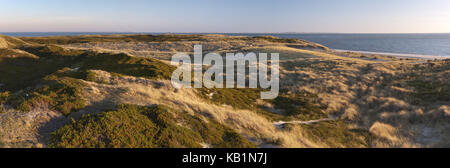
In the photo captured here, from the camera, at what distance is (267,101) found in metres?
17.9

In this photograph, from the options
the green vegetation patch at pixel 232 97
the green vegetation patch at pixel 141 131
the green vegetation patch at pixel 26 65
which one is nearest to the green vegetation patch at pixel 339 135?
the green vegetation patch at pixel 141 131

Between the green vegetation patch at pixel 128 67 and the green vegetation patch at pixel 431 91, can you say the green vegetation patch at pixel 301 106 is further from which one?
the green vegetation patch at pixel 128 67

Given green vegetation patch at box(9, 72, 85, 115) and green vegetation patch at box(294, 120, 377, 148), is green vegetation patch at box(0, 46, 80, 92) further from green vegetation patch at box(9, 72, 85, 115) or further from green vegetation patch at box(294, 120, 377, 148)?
green vegetation patch at box(294, 120, 377, 148)

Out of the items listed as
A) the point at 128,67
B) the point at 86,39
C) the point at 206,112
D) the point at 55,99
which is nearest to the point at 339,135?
the point at 206,112

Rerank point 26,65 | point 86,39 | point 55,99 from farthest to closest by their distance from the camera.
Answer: point 86,39
point 26,65
point 55,99

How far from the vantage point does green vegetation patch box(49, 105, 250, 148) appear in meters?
7.16

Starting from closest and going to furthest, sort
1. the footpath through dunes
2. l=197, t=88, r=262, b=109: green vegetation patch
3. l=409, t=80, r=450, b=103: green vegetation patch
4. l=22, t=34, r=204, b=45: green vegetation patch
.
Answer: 1. the footpath through dunes
2. l=197, t=88, r=262, b=109: green vegetation patch
3. l=409, t=80, r=450, b=103: green vegetation patch
4. l=22, t=34, r=204, b=45: green vegetation patch

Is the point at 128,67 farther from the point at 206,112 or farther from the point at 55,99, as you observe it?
the point at 206,112

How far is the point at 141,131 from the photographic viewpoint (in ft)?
26.5

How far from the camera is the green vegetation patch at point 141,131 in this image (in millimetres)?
7160

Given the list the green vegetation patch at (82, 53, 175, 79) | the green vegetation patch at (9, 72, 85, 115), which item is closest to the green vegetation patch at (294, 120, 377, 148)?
the green vegetation patch at (9, 72, 85, 115)

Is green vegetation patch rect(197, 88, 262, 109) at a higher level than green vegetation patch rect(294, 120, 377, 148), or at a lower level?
higher

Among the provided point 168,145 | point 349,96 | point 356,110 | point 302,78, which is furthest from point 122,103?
point 302,78

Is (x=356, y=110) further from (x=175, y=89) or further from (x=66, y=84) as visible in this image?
(x=66, y=84)
